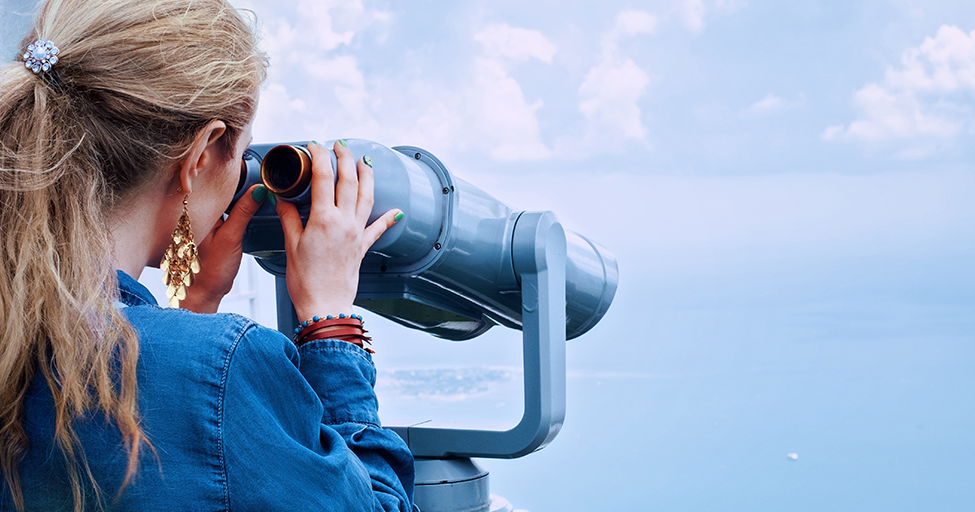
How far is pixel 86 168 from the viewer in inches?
20.2

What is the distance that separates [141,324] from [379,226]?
26 cm

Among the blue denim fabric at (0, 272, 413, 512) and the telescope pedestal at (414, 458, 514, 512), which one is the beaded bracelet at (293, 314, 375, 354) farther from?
the telescope pedestal at (414, 458, 514, 512)

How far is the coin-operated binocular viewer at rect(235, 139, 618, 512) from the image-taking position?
76 cm

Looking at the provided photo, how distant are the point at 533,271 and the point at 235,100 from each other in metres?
0.37

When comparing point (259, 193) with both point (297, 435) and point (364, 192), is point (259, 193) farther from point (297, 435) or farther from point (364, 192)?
point (297, 435)

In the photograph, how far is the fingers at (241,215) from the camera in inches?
29.2

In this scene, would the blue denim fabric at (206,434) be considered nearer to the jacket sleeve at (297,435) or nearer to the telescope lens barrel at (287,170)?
the jacket sleeve at (297,435)

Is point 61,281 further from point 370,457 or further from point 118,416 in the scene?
point 370,457

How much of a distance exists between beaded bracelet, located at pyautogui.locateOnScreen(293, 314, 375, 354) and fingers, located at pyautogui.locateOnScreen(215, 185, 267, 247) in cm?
16

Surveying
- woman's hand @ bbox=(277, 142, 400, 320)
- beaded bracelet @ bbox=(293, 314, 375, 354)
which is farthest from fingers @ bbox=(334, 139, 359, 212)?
beaded bracelet @ bbox=(293, 314, 375, 354)

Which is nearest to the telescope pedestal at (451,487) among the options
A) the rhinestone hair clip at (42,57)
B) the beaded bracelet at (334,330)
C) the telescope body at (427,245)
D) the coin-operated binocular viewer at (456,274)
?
the coin-operated binocular viewer at (456,274)

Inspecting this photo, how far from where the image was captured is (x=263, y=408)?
490mm

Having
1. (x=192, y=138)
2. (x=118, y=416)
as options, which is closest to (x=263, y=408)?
(x=118, y=416)

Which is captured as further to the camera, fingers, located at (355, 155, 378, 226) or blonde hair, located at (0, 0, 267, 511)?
fingers, located at (355, 155, 378, 226)
